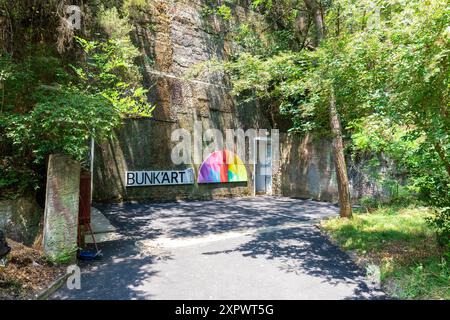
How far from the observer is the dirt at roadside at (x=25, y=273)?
13.2 feet

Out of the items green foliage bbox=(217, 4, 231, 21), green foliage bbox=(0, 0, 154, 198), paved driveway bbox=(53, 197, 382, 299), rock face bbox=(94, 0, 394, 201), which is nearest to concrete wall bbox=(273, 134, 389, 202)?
rock face bbox=(94, 0, 394, 201)

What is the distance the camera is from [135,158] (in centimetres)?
1098

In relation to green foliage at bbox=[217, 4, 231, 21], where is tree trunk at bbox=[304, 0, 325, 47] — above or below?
below

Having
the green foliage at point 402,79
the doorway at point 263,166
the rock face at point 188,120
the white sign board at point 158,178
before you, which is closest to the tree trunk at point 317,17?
the green foliage at point 402,79

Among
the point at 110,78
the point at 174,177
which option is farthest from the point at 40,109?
the point at 174,177

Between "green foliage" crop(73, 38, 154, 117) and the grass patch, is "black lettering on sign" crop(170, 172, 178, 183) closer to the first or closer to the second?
"green foliage" crop(73, 38, 154, 117)

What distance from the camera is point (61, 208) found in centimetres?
496

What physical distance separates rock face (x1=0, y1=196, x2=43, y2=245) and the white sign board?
17.6 feet

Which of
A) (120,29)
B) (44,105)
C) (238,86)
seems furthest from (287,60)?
(44,105)

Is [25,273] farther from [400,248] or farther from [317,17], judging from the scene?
[317,17]

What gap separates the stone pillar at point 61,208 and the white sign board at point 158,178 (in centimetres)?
567

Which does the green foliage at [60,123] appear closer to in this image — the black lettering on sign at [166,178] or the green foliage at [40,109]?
the green foliage at [40,109]

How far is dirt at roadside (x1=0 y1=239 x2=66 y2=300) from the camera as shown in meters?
4.02

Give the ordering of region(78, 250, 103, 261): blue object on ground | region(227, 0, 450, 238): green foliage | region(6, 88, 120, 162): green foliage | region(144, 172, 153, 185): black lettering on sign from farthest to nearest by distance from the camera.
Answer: region(144, 172, 153, 185): black lettering on sign < region(78, 250, 103, 261): blue object on ground < region(6, 88, 120, 162): green foliage < region(227, 0, 450, 238): green foliage
